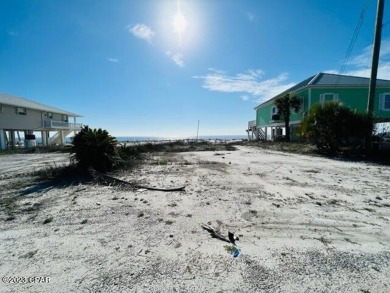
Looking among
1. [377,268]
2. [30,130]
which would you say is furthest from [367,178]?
[30,130]

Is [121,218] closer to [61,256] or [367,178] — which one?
[61,256]

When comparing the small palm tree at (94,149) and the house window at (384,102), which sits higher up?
the house window at (384,102)

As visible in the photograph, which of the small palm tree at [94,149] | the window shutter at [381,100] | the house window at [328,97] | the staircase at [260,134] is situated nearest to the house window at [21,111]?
the small palm tree at [94,149]

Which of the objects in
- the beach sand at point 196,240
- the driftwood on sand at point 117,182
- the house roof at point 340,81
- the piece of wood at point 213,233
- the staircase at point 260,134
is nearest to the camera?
the beach sand at point 196,240

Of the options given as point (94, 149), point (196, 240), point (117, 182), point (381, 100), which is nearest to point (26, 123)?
point (94, 149)

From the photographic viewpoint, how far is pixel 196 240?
3.00m

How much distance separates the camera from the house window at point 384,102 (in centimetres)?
2116

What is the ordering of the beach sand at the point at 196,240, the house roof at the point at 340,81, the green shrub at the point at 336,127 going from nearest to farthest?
the beach sand at the point at 196,240 → the green shrub at the point at 336,127 → the house roof at the point at 340,81

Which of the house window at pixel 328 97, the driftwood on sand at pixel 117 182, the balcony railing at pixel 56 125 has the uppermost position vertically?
the house window at pixel 328 97

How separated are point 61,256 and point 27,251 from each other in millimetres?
539

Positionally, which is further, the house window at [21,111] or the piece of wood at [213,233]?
the house window at [21,111]

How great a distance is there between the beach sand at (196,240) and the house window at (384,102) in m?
21.6

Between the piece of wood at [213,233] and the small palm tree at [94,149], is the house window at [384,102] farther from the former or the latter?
the piece of wood at [213,233]

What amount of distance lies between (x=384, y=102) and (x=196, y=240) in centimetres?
2695
